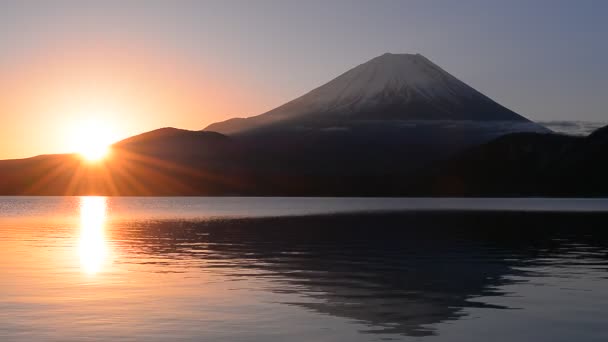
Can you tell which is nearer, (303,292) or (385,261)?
(303,292)

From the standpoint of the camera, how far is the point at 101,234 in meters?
76.1

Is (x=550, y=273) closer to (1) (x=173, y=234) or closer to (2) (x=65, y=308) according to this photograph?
(2) (x=65, y=308)

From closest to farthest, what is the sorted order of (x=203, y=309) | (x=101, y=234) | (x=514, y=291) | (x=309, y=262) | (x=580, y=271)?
(x=203, y=309) < (x=514, y=291) < (x=580, y=271) < (x=309, y=262) < (x=101, y=234)

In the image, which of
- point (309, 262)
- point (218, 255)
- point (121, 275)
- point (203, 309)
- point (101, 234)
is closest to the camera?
point (203, 309)

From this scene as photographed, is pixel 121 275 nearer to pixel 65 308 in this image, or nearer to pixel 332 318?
pixel 65 308

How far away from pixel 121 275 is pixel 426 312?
16.6 meters

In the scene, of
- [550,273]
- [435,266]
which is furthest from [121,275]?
[550,273]

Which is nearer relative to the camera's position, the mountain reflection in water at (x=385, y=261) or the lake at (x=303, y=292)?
the lake at (x=303, y=292)

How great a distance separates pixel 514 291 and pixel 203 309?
A: 1218 centimetres

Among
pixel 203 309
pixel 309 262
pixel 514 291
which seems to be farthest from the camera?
pixel 309 262

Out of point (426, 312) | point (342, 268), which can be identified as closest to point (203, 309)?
point (426, 312)

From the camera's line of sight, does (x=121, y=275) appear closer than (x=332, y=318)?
No

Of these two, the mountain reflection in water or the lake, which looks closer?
the lake

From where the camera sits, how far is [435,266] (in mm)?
43281
